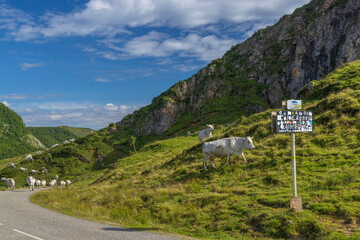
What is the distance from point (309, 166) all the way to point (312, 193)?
3.72 m

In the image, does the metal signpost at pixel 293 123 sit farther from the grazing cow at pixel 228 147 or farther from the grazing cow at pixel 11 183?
the grazing cow at pixel 11 183

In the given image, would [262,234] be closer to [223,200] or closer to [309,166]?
[223,200]

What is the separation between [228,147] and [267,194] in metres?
6.65

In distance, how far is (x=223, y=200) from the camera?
1484 centimetres

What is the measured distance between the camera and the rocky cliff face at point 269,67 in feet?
258

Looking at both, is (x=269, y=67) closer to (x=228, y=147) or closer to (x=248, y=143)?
(x=248, y=143)

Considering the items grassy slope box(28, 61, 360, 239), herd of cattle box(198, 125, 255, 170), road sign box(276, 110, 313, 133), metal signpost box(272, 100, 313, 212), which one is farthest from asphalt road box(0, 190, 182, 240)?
herd of cattle box(198, 125, 255, 170)

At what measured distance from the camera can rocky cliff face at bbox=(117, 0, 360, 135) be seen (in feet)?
258

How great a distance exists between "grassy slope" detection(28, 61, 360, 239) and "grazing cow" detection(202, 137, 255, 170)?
95 centimetres

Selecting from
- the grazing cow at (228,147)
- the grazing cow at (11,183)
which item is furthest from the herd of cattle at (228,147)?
the grazing cow at (11,183)

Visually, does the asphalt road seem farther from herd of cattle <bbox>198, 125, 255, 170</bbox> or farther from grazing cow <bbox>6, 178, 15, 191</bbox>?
grazing cow <bbox>6, 178, 15, 191</bbox>

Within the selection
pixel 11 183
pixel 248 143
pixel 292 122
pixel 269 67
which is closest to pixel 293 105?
pixel 292 122

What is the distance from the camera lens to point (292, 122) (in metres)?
12.3

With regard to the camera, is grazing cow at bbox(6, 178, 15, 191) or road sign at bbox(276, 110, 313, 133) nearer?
road sign at bbox(276, 110, 313, 133)
